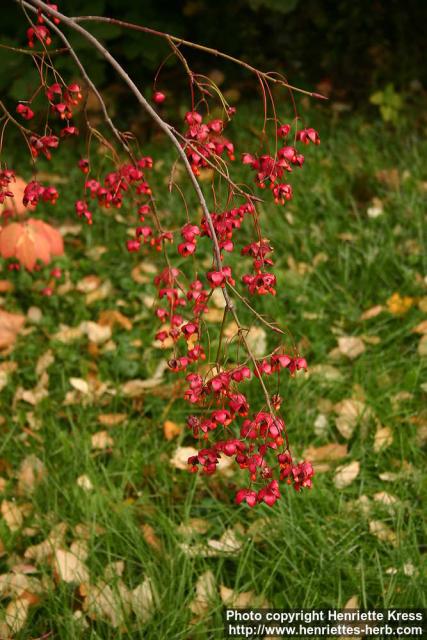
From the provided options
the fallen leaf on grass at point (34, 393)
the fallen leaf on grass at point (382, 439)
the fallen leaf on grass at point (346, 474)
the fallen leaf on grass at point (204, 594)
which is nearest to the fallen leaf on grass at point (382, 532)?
the fallen leaf on grass at point (346, 474)

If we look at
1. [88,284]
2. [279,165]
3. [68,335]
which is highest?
[88,284]

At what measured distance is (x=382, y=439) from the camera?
236 cm

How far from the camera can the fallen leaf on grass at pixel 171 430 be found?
2.52 meters

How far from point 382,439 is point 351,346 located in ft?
1.67

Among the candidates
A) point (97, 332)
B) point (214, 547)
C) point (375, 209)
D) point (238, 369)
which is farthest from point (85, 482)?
point (375, 209)

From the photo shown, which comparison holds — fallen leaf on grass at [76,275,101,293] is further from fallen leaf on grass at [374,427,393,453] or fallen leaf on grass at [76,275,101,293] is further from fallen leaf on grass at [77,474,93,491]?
fallen leaf on grass at [374,427,393,453]

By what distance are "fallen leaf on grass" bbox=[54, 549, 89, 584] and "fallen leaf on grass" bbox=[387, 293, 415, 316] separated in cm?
152

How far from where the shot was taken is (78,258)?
3783 millimetres

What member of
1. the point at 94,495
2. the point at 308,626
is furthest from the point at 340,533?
the point at 94,495

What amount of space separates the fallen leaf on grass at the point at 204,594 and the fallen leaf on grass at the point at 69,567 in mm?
300

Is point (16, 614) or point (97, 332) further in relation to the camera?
point (97, 332)

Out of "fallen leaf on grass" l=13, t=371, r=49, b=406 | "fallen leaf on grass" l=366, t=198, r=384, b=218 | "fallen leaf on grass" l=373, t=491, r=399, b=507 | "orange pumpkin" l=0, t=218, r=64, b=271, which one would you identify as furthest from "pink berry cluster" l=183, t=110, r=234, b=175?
"fallen leaf on grass" l=366, t=198, r=384, b=218

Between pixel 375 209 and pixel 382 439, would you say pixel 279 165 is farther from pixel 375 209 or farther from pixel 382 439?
pixel 375 209

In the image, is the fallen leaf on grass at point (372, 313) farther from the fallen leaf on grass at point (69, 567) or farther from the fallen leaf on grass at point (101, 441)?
the fallen leaf on grass at point (69, 567)
